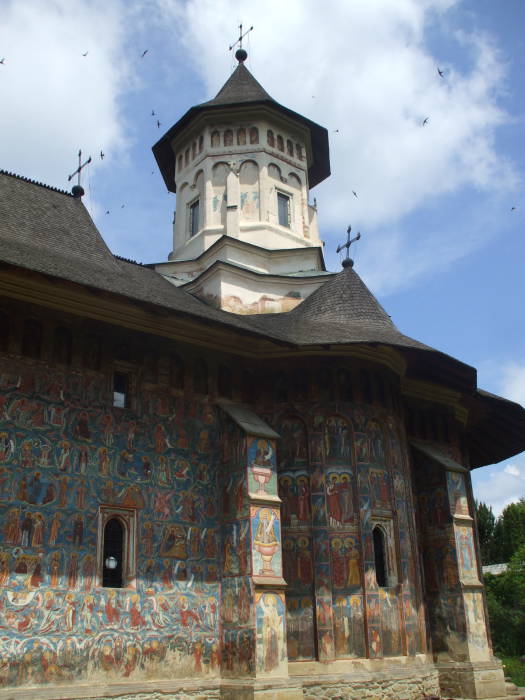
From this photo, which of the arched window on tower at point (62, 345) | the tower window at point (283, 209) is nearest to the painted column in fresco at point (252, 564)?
the arched window on tower at point (62, 345)

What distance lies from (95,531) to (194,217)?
11.2 meters

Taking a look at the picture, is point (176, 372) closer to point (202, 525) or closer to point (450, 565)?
point (202, 525)

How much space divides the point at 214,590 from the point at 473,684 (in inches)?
204

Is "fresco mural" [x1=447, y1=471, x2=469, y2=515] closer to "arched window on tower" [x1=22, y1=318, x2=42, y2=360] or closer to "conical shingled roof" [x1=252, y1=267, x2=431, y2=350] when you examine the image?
"conical shingled roof" [x1=252, y1=267, x2=431, y2=350]

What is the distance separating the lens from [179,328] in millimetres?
12164

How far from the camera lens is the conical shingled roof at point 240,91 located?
20.0 metres

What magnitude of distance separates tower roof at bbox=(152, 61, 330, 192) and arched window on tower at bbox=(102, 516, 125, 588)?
12426 mm

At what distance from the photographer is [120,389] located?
1192 centimetres

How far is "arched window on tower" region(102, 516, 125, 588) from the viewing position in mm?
10750

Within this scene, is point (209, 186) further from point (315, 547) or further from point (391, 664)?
point (391, 664)

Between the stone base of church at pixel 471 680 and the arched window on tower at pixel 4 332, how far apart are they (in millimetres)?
9342

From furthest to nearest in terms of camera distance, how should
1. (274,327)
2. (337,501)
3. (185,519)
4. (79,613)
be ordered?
(274,327)
(337,501)
(185,519)
(79,613)

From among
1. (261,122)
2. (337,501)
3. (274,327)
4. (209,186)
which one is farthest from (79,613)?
(261,122)

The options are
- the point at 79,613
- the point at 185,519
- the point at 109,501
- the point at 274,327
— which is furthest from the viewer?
the point at 274,327
